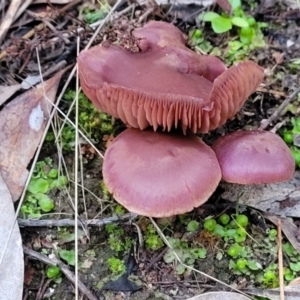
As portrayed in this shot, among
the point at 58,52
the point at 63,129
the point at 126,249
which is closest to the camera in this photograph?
the point at 126,249

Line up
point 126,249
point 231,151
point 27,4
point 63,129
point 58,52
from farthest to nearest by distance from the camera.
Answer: point 27,4 → point 58,52 → point 63,129 → point 126,249 → point 231,151

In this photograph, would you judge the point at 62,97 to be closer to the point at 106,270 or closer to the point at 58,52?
the point at 58,52

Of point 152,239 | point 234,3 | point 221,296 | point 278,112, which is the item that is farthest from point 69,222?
point 234,3

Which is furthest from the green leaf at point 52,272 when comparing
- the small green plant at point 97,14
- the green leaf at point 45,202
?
the small green plant at point 97,14

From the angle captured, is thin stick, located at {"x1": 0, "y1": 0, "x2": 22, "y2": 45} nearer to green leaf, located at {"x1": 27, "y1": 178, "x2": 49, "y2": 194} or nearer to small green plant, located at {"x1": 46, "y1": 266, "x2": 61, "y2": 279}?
green leaf, located at {"x1": 27, "y1": 178, "x2": 49, "y2": 194}

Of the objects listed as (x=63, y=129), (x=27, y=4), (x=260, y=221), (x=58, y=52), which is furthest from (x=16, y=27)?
(x=260, y=221)

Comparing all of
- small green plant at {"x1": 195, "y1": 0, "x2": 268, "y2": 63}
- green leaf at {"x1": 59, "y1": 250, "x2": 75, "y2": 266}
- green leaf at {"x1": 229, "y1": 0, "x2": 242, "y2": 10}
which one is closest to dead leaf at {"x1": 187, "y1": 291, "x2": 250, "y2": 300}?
green leaf at {"x1": 59, "y1": 250, "x2": 75, "y2": 266}

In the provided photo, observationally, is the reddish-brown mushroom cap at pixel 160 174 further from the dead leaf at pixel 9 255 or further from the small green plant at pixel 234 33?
the small green plant at pixel 234 33
